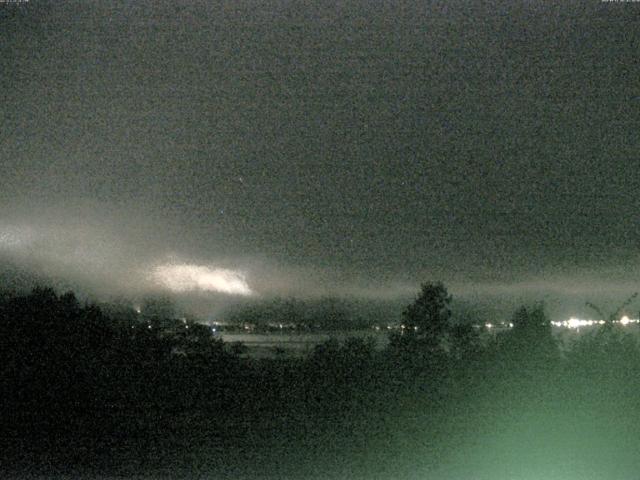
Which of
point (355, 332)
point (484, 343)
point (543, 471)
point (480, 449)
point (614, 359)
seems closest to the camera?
point (543, 471)

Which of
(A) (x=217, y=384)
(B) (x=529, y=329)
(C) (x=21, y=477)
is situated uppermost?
(B) (x=529, y=329)

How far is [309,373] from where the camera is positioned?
446 inches

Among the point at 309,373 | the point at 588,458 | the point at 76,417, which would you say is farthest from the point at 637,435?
the point at 76,417

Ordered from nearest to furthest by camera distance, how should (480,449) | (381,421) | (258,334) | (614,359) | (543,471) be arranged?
(543,471), (480,449), (381,421), (614,359), (258,334)

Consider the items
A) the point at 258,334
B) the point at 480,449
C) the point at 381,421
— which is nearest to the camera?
the point at 480,449

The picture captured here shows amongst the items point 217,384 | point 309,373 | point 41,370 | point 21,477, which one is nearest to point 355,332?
point 309,373

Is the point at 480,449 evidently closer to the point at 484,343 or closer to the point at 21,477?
the point at 484,343

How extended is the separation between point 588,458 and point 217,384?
5.04 meters

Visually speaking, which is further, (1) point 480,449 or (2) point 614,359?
(2) point 614,359

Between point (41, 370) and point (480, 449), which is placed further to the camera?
point (41, 370)

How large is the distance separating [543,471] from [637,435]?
1681 mm

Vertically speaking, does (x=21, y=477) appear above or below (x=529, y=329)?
below

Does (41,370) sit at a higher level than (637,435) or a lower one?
higher

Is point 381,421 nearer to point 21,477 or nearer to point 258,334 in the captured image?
point 21,477
